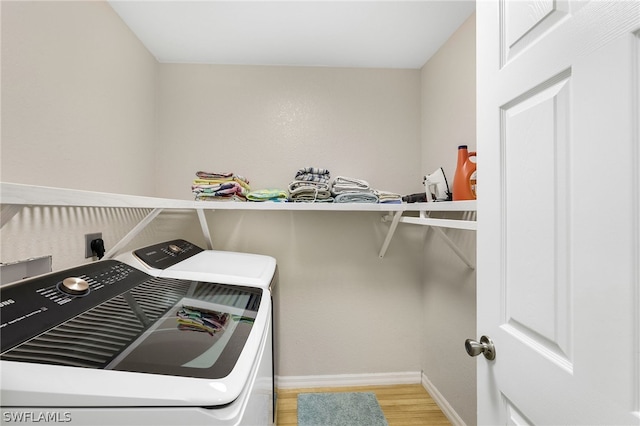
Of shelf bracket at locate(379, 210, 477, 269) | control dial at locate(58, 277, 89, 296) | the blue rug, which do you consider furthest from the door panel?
the blue rug

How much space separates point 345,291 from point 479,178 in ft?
5.00

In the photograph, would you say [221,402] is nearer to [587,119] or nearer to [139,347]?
[139,347]

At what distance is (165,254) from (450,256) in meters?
1.65

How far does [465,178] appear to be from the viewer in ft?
4.61

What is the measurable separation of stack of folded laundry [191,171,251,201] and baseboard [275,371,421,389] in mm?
1374

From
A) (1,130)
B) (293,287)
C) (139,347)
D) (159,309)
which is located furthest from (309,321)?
(1,130)

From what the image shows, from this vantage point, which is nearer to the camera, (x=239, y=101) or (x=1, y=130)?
(x=1, y=130)

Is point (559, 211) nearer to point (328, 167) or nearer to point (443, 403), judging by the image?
point (328, 167)

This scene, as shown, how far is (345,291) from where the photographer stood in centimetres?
218

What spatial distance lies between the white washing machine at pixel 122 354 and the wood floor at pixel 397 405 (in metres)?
1.31

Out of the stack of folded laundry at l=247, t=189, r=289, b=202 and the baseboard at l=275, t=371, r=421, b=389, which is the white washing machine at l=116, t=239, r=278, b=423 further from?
the baseboard at l=275, t=371, r=421, b=389

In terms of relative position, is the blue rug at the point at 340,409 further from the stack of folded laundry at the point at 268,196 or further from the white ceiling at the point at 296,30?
the white ceiling at the point at 296,30

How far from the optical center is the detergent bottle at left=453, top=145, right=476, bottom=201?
1.39m

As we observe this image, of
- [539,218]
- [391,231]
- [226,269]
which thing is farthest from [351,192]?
[539,218]
